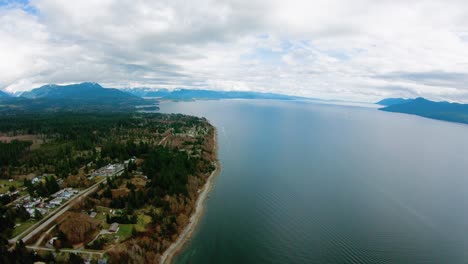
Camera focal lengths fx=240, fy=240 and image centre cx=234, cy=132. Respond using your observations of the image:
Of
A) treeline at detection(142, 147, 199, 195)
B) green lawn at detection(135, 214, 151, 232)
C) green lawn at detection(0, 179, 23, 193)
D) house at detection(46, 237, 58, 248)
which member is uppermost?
treeline at detection(142, 147, 199, 195)

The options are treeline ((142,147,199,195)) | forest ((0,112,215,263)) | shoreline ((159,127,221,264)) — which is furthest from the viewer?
treeline ((142,147,199,195))

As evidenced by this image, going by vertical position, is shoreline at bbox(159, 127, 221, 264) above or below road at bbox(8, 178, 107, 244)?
below

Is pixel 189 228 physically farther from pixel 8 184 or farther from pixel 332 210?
pixel 8 184

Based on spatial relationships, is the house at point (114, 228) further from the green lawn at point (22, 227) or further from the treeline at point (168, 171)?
the green lawn at point (22, 227)

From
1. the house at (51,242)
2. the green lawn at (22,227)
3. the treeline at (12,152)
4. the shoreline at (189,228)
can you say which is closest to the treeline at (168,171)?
the shoreline at (189,228)

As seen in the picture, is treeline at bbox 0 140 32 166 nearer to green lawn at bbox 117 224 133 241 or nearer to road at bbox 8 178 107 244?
road at bbox 8 178 107 244

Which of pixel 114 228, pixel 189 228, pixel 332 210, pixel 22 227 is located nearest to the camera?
pixel 114 228

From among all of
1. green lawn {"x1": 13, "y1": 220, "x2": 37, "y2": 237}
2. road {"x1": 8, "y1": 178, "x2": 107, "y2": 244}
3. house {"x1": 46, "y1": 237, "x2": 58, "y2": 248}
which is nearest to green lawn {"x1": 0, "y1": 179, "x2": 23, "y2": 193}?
road {"x1": 8, "y1": 178, "x2": 107, "y2": 244}

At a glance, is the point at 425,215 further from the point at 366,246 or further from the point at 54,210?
the point at 54,210

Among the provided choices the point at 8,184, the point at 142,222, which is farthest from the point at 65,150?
the point at 142,222
